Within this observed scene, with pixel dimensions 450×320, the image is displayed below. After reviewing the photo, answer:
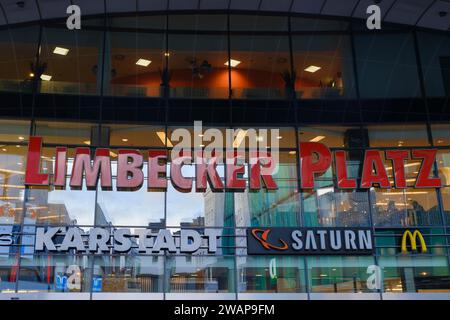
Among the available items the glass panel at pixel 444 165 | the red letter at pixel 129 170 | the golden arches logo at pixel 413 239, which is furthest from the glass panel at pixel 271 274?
the glass panel at pixel 444 165

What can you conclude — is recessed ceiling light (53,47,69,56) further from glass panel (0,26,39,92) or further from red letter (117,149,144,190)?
red letter (117,149,144,190)

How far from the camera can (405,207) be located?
17078 millimetres

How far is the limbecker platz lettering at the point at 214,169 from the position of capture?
1669cm

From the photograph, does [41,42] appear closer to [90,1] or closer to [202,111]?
[90,1]

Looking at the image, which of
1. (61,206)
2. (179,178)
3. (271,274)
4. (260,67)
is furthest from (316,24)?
(61,206)

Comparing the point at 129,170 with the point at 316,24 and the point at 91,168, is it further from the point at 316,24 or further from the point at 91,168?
the point at 316,24

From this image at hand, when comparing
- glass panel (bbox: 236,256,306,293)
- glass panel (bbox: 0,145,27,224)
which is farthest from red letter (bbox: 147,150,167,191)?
glass panel (bbox: 0,145,27,224)

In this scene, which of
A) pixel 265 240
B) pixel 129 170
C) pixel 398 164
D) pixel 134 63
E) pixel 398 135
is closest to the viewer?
pixel 265 240

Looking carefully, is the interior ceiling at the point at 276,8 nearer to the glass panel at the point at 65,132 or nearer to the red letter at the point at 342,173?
the glass panel at the point at 65,132

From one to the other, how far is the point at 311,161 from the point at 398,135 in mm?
2902

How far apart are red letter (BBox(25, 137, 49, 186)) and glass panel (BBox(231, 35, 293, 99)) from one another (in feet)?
19.3

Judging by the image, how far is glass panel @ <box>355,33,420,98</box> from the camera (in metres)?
18.4

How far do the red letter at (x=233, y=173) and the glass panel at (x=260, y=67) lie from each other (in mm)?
1983

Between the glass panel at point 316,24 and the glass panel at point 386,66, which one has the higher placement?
the glass panel at point 316,24
